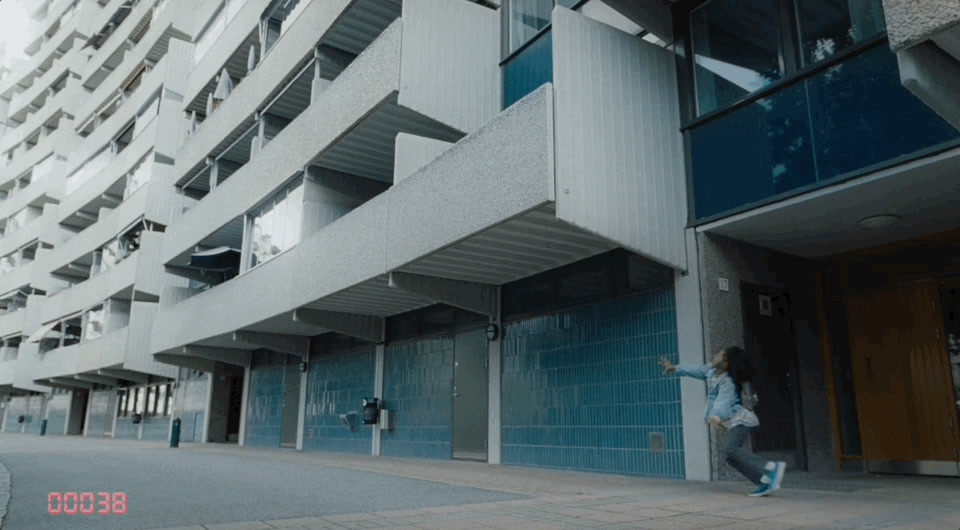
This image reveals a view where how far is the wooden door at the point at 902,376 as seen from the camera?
866 centimetres

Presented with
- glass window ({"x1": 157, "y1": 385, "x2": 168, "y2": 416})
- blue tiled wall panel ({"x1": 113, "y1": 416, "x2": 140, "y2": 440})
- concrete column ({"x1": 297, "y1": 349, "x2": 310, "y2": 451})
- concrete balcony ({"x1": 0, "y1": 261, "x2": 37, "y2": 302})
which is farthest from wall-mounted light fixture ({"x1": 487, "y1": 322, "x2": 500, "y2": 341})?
concrete balcony ({"x1": 0, "y1": 261, "x2": 37, "y2": 302})

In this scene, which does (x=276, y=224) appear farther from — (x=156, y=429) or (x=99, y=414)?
(x=99, y=414)

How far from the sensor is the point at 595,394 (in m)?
10.2

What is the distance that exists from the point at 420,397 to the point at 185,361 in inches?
490

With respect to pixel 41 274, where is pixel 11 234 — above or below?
above

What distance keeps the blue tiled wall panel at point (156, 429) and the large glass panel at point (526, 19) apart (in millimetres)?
21529

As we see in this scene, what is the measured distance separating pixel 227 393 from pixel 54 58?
39444 millimetres

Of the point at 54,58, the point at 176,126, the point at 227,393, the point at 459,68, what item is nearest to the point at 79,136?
the point at 54,58

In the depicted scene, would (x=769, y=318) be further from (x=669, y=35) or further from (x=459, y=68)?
(x=459, y=68)

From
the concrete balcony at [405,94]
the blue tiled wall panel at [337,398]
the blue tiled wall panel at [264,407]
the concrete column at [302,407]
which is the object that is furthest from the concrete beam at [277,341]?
the concrete balcony at [405,94]

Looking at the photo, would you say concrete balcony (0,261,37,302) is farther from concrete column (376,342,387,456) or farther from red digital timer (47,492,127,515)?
red digital timer (47,492,127,515)

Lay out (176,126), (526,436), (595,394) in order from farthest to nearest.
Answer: (176,126) → (526,436) → (595,394)

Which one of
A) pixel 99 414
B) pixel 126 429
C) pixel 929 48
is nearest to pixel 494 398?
pixel 929 48

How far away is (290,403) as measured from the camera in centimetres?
1977
